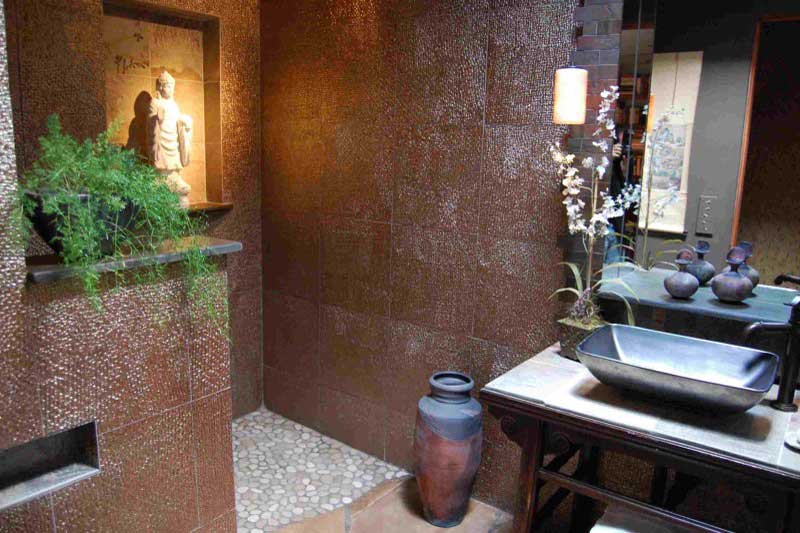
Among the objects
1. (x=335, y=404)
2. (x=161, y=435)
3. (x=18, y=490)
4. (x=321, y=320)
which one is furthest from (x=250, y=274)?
(x=18, y=490)

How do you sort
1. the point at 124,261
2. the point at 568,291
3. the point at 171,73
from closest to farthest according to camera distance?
the point at 124,261 → the point at 568,291 → the point at 171,73

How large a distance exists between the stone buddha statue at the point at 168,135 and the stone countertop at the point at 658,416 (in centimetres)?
200

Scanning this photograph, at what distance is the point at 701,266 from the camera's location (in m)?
2.32

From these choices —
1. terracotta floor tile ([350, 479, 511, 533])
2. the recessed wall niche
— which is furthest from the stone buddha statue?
terracotta floor tile ([350, 479, 511, 533])

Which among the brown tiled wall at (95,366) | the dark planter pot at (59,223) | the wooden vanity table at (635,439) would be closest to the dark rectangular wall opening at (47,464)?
the brown tiled wall at (95,366)

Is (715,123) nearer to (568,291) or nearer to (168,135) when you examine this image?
(568,291)

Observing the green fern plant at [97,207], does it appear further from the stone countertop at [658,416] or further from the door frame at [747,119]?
the door frame at [747,119]

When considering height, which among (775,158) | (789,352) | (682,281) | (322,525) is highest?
(775,158)

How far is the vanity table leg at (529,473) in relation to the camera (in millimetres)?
2039

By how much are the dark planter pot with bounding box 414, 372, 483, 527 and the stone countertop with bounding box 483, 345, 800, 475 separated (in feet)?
1.78

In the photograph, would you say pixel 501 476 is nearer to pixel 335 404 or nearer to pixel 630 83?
pixel 335 404

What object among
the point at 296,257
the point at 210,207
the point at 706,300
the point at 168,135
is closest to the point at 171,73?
the point at 168,135

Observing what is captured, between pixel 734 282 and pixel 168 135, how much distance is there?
265 centimetres

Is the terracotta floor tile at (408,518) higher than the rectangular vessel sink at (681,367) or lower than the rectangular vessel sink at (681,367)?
lower
